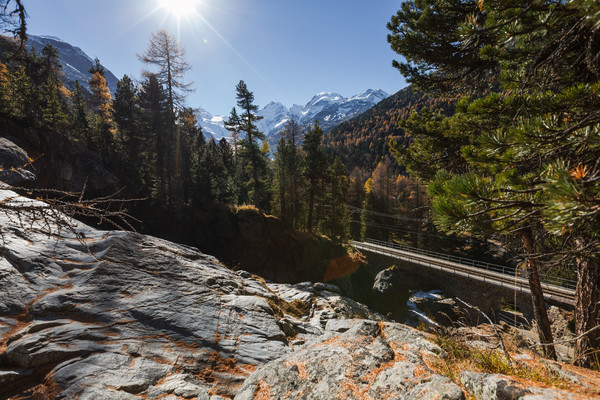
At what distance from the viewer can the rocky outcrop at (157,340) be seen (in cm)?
280

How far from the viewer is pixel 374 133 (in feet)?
379

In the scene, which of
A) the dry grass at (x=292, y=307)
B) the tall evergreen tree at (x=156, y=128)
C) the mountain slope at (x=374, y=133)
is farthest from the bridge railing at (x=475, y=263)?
the mountain slope at (x=374, y=133)

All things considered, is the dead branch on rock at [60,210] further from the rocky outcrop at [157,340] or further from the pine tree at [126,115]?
the pine tree at [126,115]

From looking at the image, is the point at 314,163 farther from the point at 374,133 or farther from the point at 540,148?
the point at 374,133

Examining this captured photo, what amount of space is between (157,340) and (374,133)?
124m

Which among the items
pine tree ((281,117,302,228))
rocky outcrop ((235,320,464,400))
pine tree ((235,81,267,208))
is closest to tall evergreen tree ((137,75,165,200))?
pine tree ((235,81,267,208))

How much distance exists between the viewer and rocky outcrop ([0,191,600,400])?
2.80 metres

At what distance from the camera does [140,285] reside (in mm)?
4984

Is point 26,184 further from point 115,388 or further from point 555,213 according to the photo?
point 555,213

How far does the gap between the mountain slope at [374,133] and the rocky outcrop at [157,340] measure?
83517 mm

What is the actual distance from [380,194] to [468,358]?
43099mm

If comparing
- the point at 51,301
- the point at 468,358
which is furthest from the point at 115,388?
the point at 468,358

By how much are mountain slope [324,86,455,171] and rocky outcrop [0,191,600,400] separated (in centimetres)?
8352

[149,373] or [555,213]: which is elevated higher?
[555,213]
